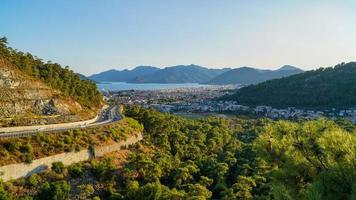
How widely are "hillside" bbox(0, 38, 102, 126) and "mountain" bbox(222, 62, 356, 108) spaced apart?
268ft

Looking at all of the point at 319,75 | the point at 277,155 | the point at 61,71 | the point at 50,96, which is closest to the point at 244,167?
the point at 50,96

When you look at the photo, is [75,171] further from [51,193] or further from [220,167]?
[220,167]

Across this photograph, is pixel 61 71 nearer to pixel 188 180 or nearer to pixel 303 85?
pixel 188 180

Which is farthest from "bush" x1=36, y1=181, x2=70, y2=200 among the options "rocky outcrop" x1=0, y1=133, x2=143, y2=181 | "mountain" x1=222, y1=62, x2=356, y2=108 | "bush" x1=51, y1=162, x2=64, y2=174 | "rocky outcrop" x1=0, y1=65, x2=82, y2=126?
"mountain" x1=222, y1=62, x2=356, y2=108

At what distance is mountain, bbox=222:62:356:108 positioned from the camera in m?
134

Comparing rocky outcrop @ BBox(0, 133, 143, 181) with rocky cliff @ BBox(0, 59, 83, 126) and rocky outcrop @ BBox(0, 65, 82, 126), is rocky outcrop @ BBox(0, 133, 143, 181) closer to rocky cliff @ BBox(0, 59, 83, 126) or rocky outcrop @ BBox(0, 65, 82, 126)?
rocky cliff @ BBox(0, 59, 83, 126)

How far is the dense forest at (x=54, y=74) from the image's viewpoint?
66438 millimetres

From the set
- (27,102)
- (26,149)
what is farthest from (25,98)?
(26,149)

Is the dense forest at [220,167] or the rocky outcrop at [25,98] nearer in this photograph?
the dense forest at [220,167]

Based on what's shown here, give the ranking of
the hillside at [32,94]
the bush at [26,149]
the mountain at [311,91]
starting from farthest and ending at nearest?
the mountain at [311,91] → the hillside at [32,94] → the bush at [26,149]

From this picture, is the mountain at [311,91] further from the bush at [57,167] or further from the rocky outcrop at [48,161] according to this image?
the bush at [57,167]

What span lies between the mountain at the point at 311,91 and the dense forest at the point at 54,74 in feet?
243

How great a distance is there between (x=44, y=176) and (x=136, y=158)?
31.8ft

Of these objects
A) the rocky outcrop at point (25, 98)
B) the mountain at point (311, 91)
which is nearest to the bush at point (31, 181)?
the rocky outcrop at point (25, 98)
